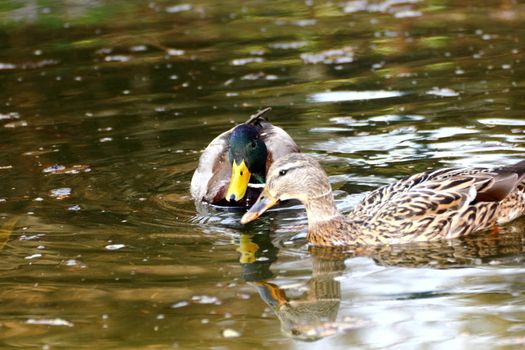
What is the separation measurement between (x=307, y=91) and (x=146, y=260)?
18.1 feet

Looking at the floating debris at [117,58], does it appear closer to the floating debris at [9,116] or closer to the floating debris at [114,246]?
the floating debris at [9,116]

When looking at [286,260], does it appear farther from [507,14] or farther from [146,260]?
[507,14]

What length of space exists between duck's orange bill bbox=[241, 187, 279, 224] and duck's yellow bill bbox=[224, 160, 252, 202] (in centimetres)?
111

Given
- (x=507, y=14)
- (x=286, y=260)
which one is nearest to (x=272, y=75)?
(x=507, y=14)

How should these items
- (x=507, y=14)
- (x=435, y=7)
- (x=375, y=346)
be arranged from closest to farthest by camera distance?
1. (x=375, y=346)
2. (x=507, y=14)
3. (x=435, y=7)

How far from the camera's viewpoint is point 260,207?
27.3ft

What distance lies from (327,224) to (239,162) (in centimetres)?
163

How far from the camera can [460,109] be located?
11.5 metres

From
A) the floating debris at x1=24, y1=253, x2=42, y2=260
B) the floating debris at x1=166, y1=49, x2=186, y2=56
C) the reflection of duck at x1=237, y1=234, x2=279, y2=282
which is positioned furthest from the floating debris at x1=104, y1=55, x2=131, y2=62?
the floating debris at x1=24, y1=253, x2=42, y2=260

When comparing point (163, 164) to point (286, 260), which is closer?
point (286, 260)

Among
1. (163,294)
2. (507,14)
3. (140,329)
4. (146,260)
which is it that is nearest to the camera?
(140,329)

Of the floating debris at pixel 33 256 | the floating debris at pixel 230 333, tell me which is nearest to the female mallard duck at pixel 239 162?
the floating debris at pixel 33 256

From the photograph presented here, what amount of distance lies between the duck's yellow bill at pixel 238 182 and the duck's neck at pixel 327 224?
1254 millimetres

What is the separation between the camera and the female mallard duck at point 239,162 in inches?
380
